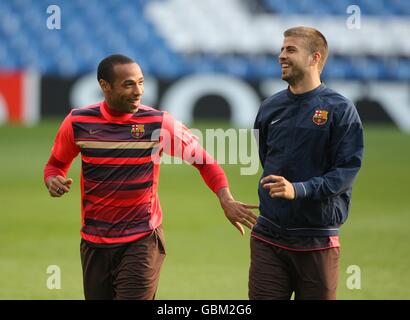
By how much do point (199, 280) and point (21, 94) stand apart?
34.6 feet

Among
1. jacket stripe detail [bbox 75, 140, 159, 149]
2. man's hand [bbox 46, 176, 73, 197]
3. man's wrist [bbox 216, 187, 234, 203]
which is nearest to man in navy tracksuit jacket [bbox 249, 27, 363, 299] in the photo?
man's wrist [bbox 216, 187, 234, 203]

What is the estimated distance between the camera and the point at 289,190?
458 centimetres

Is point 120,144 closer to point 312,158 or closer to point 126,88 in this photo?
point 126,88

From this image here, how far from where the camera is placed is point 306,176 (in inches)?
189

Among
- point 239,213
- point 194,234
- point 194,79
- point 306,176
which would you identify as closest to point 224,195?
point 239,213

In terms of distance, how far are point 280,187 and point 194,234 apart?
541cm

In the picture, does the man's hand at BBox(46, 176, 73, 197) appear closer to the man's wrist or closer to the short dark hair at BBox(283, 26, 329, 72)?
the man's wrist

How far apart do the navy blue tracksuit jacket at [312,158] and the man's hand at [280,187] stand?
62 mm

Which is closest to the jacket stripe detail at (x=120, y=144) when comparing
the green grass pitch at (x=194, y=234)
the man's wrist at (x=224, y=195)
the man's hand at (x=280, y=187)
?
the man's wrist at (x=224, y=195)

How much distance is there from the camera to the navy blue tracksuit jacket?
4.69 metres

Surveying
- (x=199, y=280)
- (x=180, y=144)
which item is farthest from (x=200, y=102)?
(x=180, y=144)

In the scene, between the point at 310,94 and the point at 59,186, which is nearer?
the point at 310,94

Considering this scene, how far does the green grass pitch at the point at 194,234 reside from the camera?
7570 mm

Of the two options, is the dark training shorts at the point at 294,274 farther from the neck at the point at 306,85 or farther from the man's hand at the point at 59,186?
the man's hand at the point at 59,186
